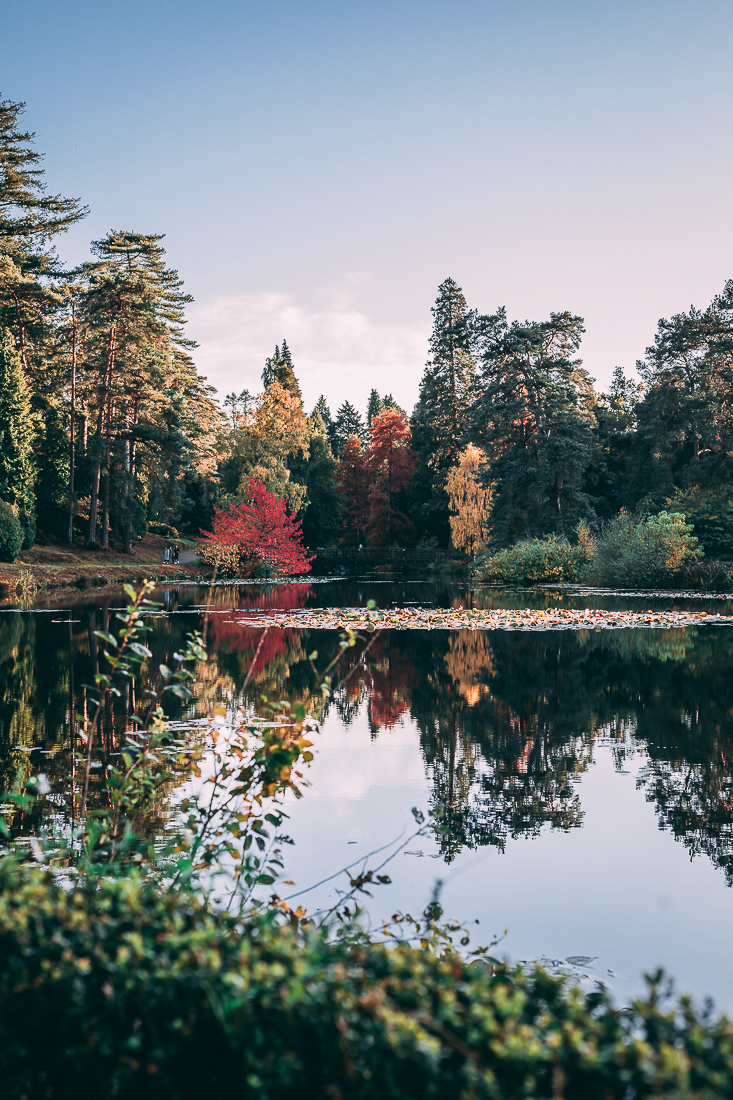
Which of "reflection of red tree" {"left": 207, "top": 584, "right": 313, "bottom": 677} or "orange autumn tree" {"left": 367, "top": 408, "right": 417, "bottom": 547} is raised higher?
"orange autumn tree" {"left": 367, "top": 408, "right": 417, "bottom": 547}

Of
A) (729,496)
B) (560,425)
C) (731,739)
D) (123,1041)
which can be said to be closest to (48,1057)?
(123,1041)

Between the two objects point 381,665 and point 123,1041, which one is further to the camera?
point 381,665

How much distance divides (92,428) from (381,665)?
31.4m

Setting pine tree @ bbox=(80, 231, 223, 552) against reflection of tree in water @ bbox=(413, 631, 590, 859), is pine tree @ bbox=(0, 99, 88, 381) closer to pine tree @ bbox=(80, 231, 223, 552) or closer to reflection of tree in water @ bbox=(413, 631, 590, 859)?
pine tree @ bbox=(80, 231, 223, 552)

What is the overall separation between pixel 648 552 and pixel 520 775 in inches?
962

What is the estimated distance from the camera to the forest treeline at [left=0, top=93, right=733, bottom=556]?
36375mm

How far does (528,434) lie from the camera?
4091 centimetres

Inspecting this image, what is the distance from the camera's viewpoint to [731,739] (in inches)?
330

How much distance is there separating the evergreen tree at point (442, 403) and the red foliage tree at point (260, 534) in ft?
77.6

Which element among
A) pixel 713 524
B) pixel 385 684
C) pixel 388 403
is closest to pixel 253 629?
pixel 385 684

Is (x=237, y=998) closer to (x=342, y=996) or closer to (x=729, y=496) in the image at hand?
(x=342, y=996)

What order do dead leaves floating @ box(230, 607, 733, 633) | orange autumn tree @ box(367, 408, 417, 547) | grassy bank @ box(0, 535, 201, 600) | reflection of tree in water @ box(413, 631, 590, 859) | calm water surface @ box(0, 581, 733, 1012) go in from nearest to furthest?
1. calm water surface @ box(0, 581, 733, 1012)
2. reflection of tree in water @ box(413, 631, 590, 859)
3. dead leaves floating @ box(230, 607, 733, 633)
4. grassy bank @ box(0, 535, 201, 600)
5. orange autumn tree @ box(367, 408, 417, 547)

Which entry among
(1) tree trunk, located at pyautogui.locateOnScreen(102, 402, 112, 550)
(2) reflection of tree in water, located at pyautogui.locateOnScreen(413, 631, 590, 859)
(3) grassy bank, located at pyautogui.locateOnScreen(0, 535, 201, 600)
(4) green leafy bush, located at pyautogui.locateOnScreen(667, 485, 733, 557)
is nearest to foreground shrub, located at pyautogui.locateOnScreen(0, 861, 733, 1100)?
(2) reflection of tree in water, located at pyautogui.locateOnScreen(413, 631, 590, 859)

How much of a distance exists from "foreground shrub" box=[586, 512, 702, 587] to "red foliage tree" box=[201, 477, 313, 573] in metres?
12.8
